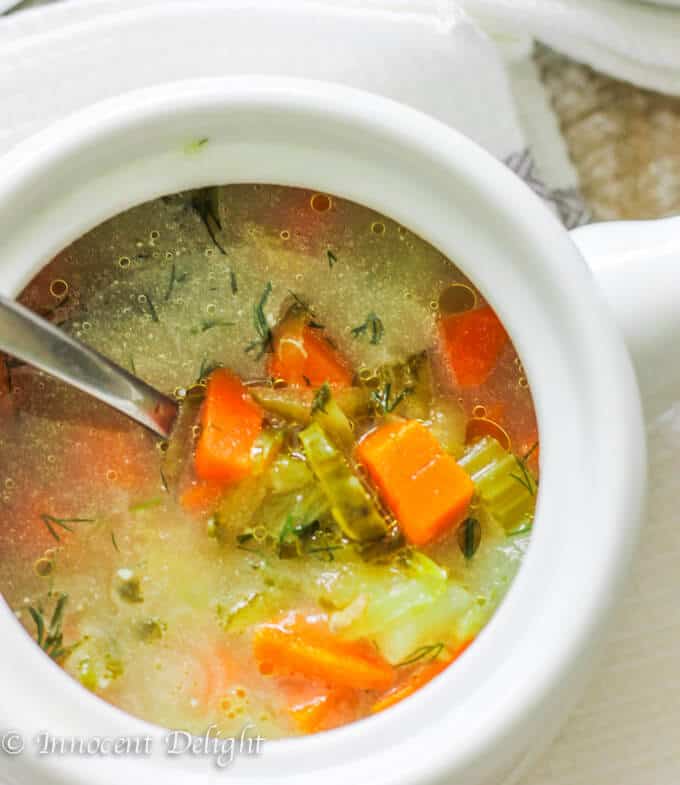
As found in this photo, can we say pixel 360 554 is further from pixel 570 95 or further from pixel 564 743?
pixel 570 95

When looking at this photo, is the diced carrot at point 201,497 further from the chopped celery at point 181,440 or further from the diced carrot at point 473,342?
the diced carrot at point 473,342

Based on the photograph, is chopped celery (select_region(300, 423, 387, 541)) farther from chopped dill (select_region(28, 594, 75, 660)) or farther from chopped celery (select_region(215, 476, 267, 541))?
chopped dill (select_region(28, 594, 75, 660))

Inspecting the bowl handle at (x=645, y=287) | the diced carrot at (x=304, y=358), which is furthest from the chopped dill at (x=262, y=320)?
the bowl handle at (x=645, y=287)

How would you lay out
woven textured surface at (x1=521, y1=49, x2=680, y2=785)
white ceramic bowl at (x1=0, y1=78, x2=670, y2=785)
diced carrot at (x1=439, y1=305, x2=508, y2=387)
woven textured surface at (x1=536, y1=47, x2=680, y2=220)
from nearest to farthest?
1. white ceramic bowl at (x1=0, y1=78, x2=670, y2=785)
2. diced carrot at (x1=439, y1=305, x2=508, y2=387)
3. woven textured surface at (x1=521, y1=49, x2=680, y2=785)
4. woven textured surface at (x1=536, y1=47, x2=680, y2=220)

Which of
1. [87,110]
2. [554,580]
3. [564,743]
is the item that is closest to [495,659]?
[554,580]

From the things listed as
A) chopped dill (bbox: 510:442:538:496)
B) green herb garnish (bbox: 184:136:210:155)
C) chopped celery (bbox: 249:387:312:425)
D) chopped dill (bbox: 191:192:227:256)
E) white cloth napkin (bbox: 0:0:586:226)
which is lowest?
chopped dill (bbox: 510:442:538:496)

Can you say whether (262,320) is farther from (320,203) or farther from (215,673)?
(215,673)

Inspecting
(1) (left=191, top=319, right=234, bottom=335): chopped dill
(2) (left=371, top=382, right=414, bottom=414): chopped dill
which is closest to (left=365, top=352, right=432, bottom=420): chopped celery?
(2) (left=371, top=382, right=414, bottom=414): chopped dill

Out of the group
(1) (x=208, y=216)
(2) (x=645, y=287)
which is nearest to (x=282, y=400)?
(1) (x=208, y=216)
